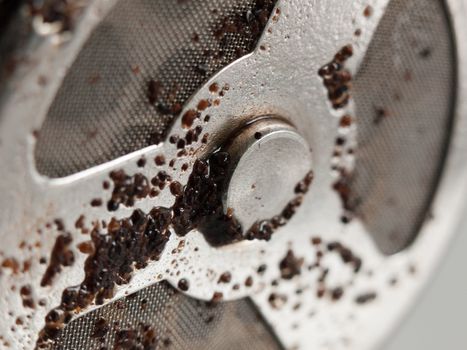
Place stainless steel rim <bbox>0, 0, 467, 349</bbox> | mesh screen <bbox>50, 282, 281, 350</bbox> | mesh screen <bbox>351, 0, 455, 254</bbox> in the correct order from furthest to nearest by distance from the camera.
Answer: mesh screen <bbox>351, 0, 455, 254</bbox> → mesh screen <bbox>50, 282, 281, 350</bbox> → stainless steel rim <bbox>0, 0, 467, 349</bbox>

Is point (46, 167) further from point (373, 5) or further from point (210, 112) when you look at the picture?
point (373, 5)

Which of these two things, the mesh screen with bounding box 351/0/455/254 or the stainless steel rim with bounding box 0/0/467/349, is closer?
the stainless steel rim with bounding box 0/0/467/349

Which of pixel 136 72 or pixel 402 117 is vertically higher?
pixel 136 72

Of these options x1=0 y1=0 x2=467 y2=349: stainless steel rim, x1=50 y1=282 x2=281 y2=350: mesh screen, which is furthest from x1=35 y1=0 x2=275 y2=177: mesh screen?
x1=50 y1=282 x2=281 y2=350: mesh screen

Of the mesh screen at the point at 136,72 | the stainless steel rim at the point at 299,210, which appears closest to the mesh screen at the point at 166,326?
the stainless steel rim at the point at 299,210

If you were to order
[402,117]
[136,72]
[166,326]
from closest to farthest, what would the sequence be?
1. [136,72]
2. [166,326]
3. [402,117]

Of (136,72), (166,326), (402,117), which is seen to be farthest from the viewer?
(402,117)

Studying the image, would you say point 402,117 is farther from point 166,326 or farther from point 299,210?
point 166,326

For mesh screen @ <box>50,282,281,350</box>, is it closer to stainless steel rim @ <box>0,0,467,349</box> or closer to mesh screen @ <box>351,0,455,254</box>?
stainless steel rim @ <box>0,0,467,349</box>

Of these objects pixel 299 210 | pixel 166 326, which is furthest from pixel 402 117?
pixel 166 326
